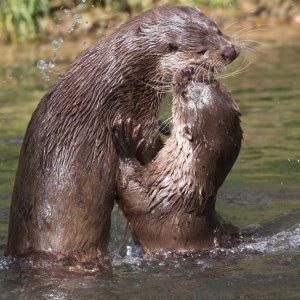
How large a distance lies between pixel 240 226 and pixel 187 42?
1.25 meters

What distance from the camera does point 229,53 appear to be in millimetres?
4332

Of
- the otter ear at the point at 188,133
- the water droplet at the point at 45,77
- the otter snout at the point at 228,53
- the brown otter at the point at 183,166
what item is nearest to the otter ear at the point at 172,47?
the brown otter at the point at 183,166

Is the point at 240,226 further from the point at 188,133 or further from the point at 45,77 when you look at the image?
the point at 45,77

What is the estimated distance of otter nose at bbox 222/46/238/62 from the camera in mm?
4328

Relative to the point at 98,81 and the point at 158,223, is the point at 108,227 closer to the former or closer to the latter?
the point at 158,223

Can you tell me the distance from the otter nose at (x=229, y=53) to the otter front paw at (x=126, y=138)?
1.58 ft

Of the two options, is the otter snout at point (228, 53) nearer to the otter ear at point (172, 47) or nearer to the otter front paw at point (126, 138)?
the otter ear at point (172, 47)

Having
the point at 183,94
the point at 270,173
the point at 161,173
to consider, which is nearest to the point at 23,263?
the point at 161,173

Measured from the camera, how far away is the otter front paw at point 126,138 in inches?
171

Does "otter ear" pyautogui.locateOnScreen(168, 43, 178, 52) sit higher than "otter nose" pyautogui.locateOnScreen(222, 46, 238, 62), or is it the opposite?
"otter ear" pyautogui.locateOnScreen(168, 43, 178, 52)

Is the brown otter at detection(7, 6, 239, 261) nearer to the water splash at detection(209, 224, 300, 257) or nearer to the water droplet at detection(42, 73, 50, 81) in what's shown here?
the water splash at detection(209, 224, 300, 257)

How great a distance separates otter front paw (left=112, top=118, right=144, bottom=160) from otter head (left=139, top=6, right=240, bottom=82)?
0.85ft

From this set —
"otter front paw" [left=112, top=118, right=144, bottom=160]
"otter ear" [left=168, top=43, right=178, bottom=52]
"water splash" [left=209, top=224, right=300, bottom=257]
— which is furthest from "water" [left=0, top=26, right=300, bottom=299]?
"otter ear" [left=168, top=43, right=178, bottom=52]

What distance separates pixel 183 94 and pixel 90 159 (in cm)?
50
